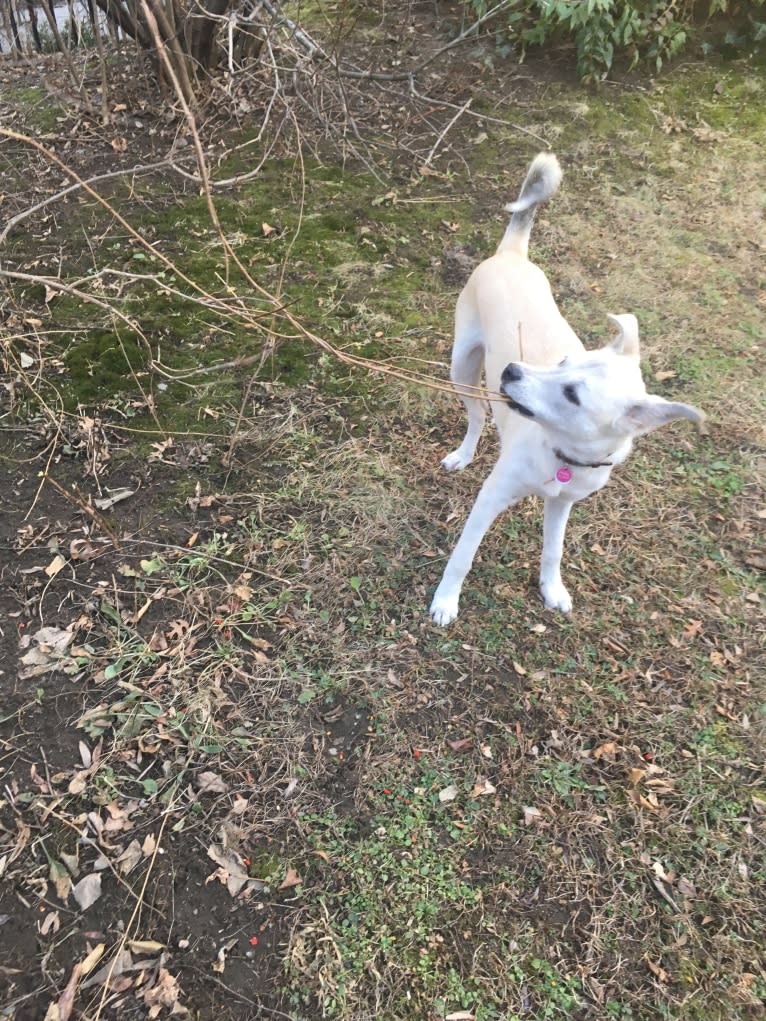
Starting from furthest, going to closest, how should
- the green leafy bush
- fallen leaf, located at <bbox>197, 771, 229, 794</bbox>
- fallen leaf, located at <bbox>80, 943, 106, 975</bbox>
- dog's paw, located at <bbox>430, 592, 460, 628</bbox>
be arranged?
1. the green leafy bush
2. dog's paw, located at <bbox>430, 592, 460, 628</bbox>
3. fallen leaf, located at <bbox>197, 771, 229, 794</bbox>
4. fallen leaf, located at <bbox>80, 943, 106, 975</bbox>

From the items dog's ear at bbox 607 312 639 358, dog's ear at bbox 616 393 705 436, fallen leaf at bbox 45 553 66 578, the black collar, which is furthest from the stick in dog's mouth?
fallen leaf at bbox 45 553 66 578

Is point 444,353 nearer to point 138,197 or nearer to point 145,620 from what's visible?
point 145,620

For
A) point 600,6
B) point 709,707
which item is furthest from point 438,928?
point 600,6

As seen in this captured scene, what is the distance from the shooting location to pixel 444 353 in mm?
4430

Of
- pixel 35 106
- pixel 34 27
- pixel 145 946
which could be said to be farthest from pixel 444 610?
pixel 34 27

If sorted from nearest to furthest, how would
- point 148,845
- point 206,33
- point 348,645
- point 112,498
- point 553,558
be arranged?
point 148,845
point 348,645
point 553,558
point 112,498
point 206,33

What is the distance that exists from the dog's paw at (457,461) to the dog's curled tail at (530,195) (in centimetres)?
113

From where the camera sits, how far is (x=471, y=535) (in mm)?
2900

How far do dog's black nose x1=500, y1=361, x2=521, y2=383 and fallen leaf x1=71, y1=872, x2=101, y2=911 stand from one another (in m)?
2.37

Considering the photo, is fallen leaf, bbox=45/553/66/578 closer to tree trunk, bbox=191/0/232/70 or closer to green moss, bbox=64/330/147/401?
green moss, bbox=64/330/147/401

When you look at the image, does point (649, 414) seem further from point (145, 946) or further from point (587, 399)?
point (145, 946)

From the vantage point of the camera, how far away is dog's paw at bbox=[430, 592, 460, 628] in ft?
10.3

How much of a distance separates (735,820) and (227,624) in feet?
7.67

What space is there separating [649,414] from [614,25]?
637cm
